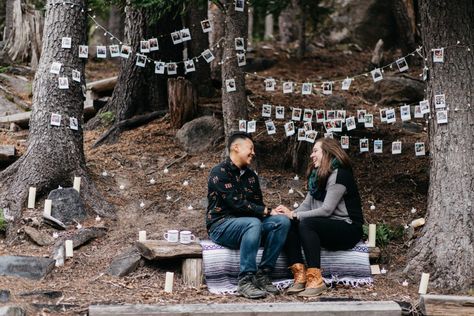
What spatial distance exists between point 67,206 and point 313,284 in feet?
10.2

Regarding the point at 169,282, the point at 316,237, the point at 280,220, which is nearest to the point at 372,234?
the point at 316,237

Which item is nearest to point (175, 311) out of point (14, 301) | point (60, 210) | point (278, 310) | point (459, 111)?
point (278, 310)

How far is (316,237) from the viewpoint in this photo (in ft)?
24.3

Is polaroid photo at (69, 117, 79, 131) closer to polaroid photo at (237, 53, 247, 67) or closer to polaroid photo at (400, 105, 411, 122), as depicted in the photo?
polaroid photo at (237, 53, 247, 67)

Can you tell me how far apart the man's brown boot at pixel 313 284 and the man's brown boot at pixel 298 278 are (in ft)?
0.20

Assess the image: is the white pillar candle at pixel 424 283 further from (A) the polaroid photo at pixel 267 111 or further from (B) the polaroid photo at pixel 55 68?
(B) the polaroid photo at pixel 55 68

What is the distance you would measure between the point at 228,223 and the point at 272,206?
6.32 ft

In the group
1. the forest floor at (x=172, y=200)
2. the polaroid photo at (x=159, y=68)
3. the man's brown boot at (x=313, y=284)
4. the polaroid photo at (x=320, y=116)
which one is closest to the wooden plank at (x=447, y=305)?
the forest floor at (x=172, y=200)

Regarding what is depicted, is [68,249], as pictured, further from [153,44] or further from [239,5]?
[153,44]

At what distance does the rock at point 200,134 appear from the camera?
10.6 metres

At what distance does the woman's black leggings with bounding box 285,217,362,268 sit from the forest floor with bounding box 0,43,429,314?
0.42 meters

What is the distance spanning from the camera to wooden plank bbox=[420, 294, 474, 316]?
262 inches

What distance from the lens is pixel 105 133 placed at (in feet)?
36.5

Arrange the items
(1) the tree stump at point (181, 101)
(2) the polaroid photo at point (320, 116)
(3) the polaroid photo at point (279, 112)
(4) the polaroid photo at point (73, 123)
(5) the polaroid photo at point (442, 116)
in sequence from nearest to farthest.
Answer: (5) the polaroid photo at point (442, 116) < (4) the polaroid photo at point (73, 123) < (2) the polaroid photo at point (320, 116) < (3) the polaroid photo at point (279, 112) < (1) the tree stump at point (181, 101)
